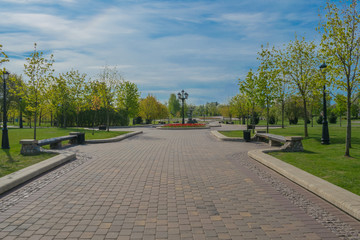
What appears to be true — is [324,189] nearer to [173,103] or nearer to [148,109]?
[148,109]

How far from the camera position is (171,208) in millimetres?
4859

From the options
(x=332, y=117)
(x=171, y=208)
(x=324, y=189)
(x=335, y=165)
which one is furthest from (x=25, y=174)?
(x=332, y=117)

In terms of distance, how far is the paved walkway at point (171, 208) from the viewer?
389cm

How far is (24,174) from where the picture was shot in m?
6.87

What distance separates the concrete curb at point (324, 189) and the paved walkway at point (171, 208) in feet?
0.46

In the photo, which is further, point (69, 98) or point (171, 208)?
point (69, 98)

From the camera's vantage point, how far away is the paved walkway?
3.89 meters

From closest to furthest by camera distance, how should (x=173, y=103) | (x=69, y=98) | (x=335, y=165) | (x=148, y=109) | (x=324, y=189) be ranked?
(x=324, y=189) < (x=335, y=165) < (x=69, y=98) < (x=148, y=109) < (x=173, y=103)

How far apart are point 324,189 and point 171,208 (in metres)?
3.19

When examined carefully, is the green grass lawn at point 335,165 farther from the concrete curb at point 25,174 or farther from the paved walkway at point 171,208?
the concrete curb at point 25,174

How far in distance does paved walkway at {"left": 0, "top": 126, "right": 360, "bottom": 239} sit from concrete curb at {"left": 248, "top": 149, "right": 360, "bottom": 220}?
14cm

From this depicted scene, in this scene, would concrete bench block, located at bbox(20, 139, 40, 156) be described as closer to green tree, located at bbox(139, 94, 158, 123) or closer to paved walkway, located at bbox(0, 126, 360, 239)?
paved walkway, located at bbox(0, 126, 360, 239)

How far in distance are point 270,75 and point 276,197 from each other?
15.0 meters

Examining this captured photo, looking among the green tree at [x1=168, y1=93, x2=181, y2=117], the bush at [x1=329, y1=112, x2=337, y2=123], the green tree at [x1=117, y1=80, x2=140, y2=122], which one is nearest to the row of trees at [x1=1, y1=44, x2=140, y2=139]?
the green tree at [x1=117, y1=80, x2=140, y2=122]
